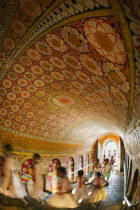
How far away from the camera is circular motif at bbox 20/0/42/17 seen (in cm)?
354

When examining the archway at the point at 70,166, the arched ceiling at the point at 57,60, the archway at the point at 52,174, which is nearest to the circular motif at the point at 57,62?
the arched ceiling at the point at 57,60

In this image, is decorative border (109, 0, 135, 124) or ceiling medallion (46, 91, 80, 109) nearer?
decorative border (109, 0, 135, 124)

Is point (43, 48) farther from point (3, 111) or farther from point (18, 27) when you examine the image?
point (3, 111)

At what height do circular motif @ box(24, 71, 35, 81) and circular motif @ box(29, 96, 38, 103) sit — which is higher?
circular motif @ box(24, 71, 35, 81)

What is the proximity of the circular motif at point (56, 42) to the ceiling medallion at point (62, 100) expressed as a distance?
10.9ft

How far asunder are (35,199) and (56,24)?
183 inches

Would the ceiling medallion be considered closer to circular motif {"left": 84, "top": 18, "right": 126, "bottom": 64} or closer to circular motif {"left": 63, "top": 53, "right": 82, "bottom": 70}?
circular motif {"left": 63, "top": 53, "right": 82, "bottom": 70}

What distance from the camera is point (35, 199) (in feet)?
16.4

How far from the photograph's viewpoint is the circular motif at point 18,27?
413 cm

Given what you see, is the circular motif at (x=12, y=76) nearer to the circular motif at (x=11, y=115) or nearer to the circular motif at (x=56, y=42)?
the circular motif at (x=11, y=115)

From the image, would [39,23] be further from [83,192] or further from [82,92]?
[83,192]

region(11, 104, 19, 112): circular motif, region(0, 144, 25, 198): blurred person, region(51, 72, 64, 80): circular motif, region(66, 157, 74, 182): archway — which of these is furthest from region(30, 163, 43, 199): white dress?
region(66, 157, 74, 182): archway

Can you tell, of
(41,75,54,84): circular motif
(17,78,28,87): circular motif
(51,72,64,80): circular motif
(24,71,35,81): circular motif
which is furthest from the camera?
(17,78,28,87): circular motif

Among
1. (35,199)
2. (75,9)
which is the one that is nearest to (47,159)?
(35,199)
